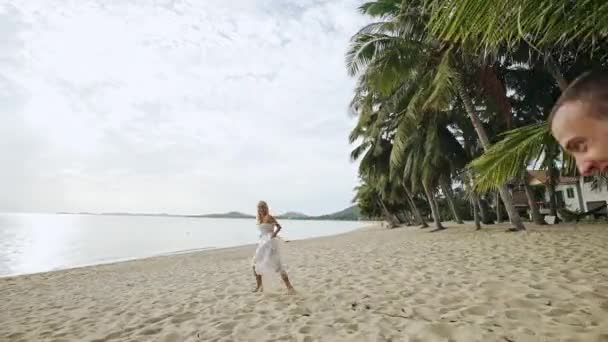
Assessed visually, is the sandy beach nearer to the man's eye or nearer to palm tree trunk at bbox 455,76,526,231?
the man's eye

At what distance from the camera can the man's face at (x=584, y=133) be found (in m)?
0.57

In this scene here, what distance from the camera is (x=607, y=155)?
22.3 inches

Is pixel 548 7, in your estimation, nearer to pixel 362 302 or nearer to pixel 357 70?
pixel 362 302

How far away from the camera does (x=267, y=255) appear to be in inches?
209

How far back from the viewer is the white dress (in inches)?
208

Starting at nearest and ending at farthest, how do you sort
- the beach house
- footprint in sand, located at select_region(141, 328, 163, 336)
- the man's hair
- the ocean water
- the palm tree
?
1. the man's hair
2. the palm tree
3. footprint in sand, located at select_region(141, 328, 163, 336)
4. the ocean water
5. the beach house

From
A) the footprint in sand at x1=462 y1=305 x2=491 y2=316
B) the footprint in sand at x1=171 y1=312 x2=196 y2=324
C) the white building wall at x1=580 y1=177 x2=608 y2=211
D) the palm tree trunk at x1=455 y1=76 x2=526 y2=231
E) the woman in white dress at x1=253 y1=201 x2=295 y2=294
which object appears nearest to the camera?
the footprint in sand at x1=462 y1=305 x2=491 y2=316

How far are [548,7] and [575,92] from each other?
1.60m

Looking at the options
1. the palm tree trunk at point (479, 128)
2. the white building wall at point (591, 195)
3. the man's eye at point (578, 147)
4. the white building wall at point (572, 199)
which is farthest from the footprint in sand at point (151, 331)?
the white building wall at point (572, 199)

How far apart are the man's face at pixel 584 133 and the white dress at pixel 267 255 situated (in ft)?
16.1

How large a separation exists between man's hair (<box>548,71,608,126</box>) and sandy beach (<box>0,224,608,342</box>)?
287 cm

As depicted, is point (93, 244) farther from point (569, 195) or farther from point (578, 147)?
point (569, 195)

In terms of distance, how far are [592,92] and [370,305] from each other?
3.98m

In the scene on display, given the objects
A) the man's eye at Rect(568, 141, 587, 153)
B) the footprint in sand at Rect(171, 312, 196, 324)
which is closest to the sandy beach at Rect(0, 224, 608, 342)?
the footprint in sand at Rect(171, 312, 196, 324)
